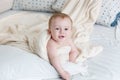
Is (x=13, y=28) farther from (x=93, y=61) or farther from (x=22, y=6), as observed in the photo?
(x=93, y=61)

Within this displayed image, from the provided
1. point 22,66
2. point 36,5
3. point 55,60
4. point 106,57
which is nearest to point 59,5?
point 36,5

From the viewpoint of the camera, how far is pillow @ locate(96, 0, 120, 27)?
209 cm

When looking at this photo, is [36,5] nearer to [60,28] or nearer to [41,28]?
[41,28]

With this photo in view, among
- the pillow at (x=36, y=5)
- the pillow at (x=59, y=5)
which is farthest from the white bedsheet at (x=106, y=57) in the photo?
the pillow at (x=36, y=5)

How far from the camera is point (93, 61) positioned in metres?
1.61

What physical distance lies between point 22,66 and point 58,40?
0.94ft

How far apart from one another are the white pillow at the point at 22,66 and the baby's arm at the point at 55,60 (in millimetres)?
26

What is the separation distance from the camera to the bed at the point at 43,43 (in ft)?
4.47

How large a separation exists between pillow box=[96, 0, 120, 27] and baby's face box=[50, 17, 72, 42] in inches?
24.9

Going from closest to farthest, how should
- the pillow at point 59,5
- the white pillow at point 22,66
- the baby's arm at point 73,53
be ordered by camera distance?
the white pillow at point 22,66
the baby's arm at point 73,53
the pillow at point 59,5

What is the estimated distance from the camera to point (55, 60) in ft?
4.76

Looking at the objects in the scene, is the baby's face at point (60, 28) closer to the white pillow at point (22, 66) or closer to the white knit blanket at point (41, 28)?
the white knit blanket at point (41, 28)

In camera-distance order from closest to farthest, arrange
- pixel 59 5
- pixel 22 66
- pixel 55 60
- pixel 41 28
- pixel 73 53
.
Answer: pixel 22 66
pixel 55 60
pixel 73 53
pixel 41 28
pixel 59 5

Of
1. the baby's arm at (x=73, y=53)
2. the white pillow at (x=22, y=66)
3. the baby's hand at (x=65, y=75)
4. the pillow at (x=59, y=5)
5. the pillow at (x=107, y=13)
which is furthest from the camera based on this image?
the pillow at (x=59, y=5)
